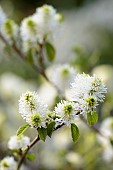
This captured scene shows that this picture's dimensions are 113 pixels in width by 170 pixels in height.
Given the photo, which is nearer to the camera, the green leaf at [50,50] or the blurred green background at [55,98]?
the green leaf at [50,50]

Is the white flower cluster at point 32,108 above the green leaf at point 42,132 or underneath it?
above

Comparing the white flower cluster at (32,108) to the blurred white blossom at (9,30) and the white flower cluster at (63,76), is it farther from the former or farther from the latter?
the blurred white blossom at (9,30)

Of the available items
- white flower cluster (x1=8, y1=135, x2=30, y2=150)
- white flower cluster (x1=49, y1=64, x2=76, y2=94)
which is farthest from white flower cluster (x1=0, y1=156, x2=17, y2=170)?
white flower cluster (x1=49, y1=64, x2=76, y2=94)

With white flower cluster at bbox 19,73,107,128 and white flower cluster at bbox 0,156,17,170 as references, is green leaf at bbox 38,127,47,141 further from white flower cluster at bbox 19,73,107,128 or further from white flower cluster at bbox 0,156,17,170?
white flower cluster at bbox 0,156,17,170

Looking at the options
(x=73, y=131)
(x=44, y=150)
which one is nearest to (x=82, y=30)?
(x=44, y=150)

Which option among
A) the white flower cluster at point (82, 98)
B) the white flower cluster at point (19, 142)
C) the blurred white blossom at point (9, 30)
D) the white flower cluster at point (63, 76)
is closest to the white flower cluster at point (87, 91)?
the white flower cluster at point (82, 98)

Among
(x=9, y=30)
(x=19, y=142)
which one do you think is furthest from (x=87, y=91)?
(x=9, y=30)

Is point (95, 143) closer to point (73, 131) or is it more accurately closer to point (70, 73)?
point (70, 73)

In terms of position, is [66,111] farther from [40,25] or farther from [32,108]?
[40,25]
